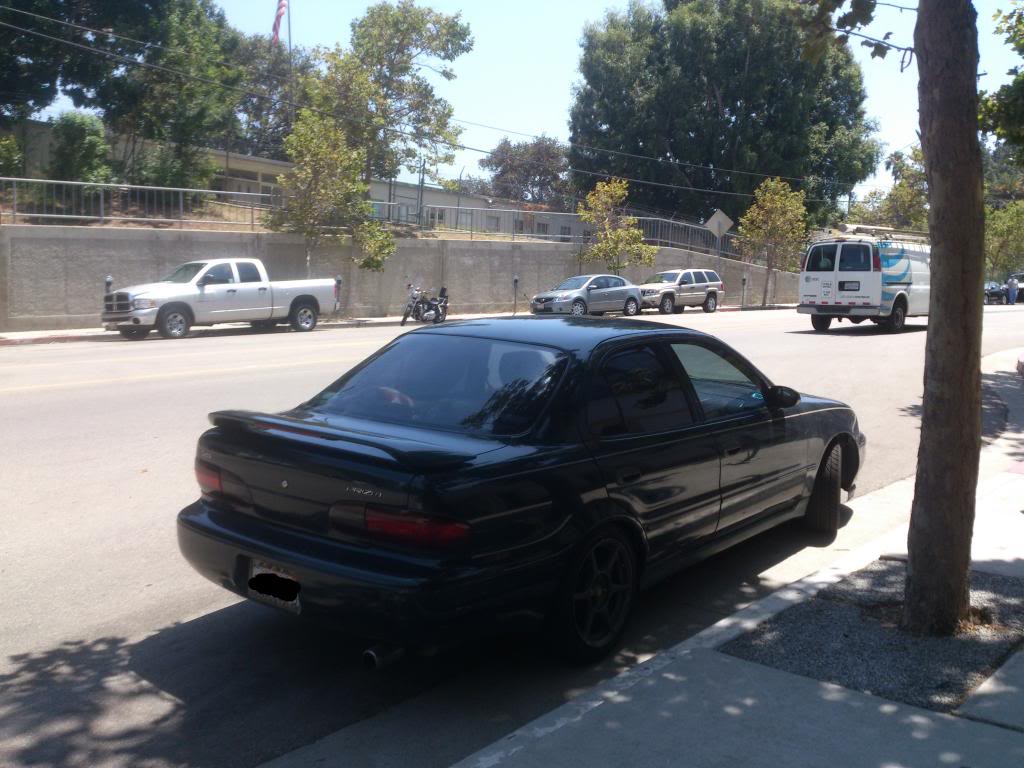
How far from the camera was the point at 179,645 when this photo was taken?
5.02 meters

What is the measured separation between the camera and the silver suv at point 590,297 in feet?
105

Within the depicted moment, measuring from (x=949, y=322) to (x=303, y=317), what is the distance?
21924mm

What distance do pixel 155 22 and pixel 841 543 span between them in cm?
3286

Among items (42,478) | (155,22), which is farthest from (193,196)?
(42,478)

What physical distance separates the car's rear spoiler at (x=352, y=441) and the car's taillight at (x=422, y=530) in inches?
8.1

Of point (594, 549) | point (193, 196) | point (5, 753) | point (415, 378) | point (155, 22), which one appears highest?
point (155, 22)

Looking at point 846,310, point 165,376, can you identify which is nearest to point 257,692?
point 165,376

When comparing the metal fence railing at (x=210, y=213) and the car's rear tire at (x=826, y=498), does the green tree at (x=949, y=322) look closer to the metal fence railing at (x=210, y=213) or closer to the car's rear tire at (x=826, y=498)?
the car's rear tire at (x=826, y=498)

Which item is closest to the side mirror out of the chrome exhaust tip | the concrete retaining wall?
the chrome exhaust tip

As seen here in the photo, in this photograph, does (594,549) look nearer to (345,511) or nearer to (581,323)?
(345,511)

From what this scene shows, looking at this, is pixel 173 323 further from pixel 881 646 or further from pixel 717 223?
pixel 717 223

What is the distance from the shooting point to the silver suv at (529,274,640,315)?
105 ft

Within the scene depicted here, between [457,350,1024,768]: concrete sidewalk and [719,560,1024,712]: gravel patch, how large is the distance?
0.09 metres

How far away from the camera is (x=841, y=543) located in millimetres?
7086
